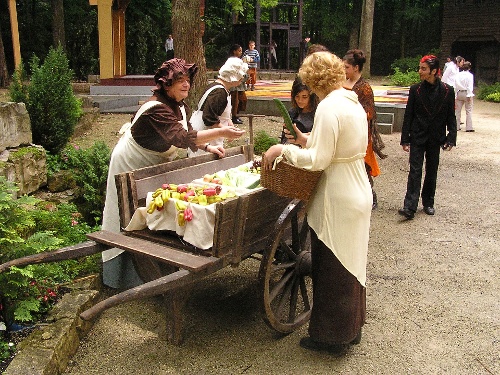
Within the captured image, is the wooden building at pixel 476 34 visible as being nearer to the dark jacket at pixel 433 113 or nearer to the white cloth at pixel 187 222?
the dark jacket at pixel 433 113

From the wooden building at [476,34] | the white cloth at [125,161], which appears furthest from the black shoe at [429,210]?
the wooden building at [476,34]

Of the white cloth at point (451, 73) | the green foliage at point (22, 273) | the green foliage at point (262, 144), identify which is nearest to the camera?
the green foliage at point (22, 273)

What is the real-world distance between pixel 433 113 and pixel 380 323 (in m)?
3.19

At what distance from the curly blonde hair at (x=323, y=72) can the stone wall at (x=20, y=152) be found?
3558 millimetres

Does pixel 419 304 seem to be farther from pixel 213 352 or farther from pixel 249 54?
pixel 249 54

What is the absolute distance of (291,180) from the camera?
332 cm

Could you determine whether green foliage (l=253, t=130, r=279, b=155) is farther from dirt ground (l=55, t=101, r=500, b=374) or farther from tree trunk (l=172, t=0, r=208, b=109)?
dirt ground (l=55, t=101, r=500, b=374)

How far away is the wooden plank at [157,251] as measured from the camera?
10.3 feet

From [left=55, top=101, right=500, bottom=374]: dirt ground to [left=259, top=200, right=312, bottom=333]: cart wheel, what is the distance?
18 cm

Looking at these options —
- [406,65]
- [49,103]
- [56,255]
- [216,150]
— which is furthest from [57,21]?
[56,255]

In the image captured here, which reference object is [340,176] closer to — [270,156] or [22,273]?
[270,156]

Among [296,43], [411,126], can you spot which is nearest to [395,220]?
[411,126]

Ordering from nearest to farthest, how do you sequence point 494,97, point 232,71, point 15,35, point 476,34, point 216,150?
point 216,150
point 232,71
point 15,35
point 494,97
point 476,34

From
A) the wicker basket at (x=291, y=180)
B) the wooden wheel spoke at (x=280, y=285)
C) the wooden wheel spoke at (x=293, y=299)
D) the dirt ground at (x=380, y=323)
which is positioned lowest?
the dirt ground at (x=380, y=323)
